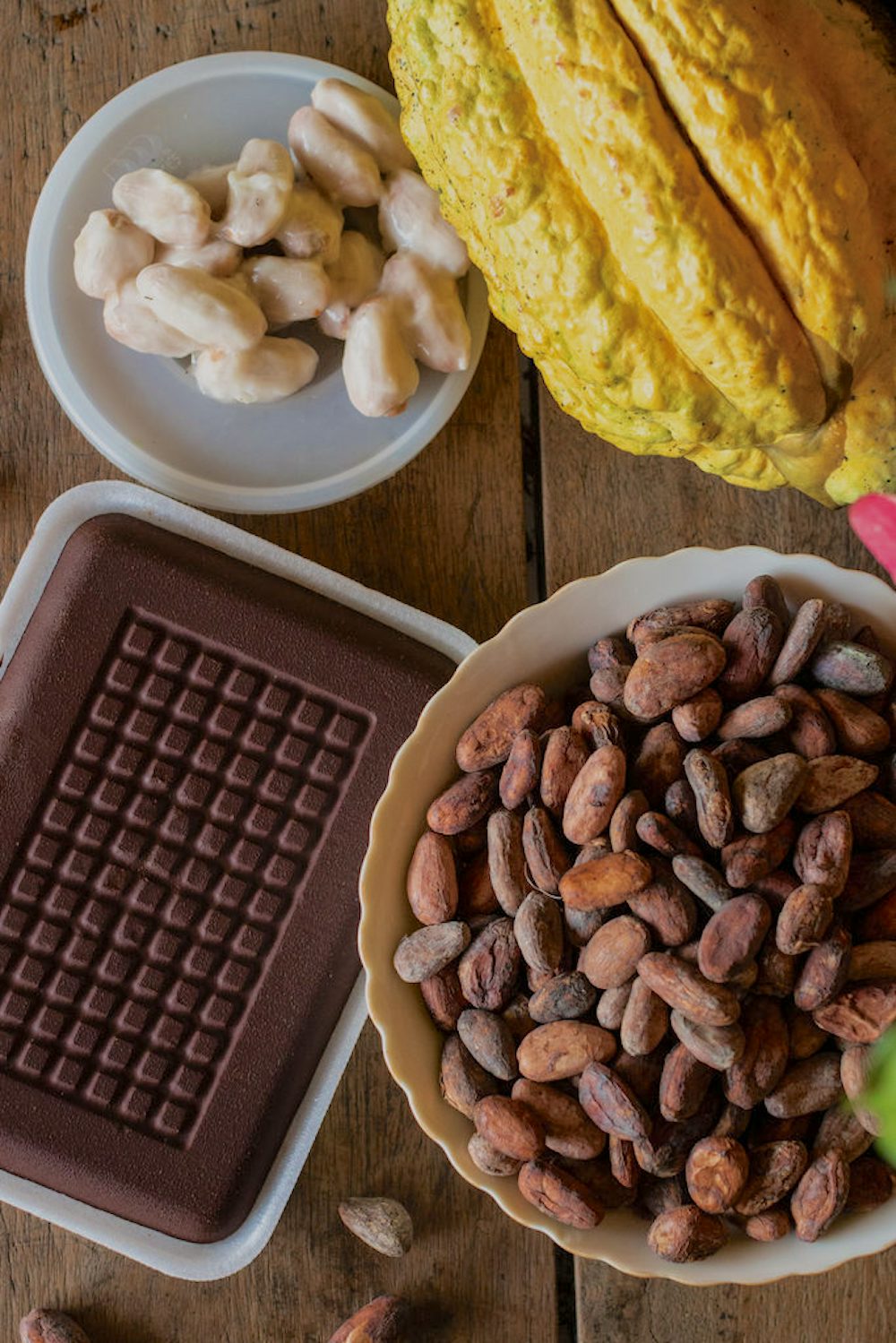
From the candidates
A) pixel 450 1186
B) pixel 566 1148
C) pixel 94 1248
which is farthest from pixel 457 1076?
pixel 94 1248

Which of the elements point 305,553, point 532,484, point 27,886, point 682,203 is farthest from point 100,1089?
point 682,203

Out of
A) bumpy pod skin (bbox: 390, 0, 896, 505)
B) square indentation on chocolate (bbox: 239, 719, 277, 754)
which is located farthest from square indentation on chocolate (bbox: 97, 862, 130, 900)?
bumpy pod skin (bbox: 390, 0, 896, 505)

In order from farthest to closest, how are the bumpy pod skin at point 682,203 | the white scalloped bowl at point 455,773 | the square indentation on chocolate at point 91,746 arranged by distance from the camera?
1. the square indentation on chocolate at point 91,746
2. the white scalloped bowl at point 455,773
3. the bumpy pod skin at point 682,203

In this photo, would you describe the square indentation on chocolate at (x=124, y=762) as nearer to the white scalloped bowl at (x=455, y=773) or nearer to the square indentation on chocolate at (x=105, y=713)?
the square indentation on chocolate at (x=105, y=713)

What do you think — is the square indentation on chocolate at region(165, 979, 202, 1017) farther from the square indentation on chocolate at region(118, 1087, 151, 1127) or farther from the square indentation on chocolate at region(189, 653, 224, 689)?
the square indentation on chocolate at region(189, 653, 224, 689)

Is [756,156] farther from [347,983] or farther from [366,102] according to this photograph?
[347,983]

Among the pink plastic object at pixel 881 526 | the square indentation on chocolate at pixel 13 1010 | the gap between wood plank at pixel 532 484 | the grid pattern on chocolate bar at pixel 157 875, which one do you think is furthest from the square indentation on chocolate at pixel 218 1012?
the pink plastic object at pixel 881 526
